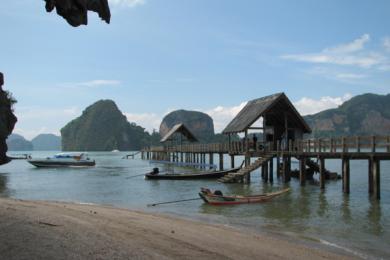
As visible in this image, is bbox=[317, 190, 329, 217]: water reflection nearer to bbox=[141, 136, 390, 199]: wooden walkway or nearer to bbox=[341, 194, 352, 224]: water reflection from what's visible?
bbox=[341, 194, 352, 224]: water reflection

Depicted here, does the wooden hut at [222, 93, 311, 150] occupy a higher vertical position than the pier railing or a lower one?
higher

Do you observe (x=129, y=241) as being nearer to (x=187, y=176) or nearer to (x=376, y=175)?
(x=376, y=175)

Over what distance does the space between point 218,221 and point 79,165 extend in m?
53.4

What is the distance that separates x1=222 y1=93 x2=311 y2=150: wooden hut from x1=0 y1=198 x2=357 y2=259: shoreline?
21.2 m

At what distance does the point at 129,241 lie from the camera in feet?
35.3

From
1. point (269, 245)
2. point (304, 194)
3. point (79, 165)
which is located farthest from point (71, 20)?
point (79, 165)

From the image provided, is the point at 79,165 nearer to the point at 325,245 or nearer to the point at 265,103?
the point at 265,103

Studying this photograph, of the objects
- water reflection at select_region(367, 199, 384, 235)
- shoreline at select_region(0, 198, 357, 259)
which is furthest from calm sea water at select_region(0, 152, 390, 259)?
shoreline at select_region(0, 198, 357, 259)

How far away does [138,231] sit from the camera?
12.8 metres

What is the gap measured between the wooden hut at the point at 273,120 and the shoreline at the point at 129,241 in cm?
2120

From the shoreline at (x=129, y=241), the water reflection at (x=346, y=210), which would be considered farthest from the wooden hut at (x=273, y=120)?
→ the shoreline at (x=129, y=241)

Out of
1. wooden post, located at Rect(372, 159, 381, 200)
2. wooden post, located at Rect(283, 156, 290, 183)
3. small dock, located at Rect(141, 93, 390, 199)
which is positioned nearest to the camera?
wooden post, located at Rect(372, 159, 381, 200)

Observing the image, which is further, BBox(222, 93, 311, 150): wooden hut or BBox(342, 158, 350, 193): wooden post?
BBox(222, 93, 311, 150): wooden hut

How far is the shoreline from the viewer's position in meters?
9.17
